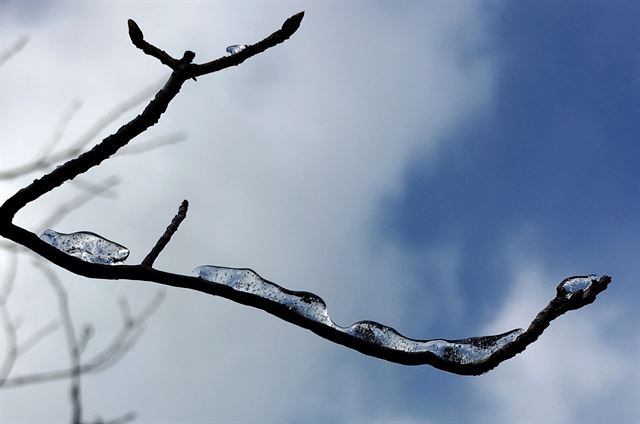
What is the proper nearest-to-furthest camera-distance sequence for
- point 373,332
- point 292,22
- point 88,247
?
1. point 292,22
2. point 373,332
3. point 88,247

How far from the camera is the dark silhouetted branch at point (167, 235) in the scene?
2529 millimetres

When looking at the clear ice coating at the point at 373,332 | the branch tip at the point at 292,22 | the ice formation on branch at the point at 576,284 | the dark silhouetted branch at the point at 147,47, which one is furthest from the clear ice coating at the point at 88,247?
the ice formation on branch at the point at 576,284

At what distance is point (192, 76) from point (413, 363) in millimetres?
1397

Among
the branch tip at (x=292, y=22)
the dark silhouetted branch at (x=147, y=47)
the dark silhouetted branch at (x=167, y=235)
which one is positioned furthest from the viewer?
the dark silhouetted branch at (x=167, y=235)

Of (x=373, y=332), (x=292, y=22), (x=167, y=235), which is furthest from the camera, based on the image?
(x=167, y=235)

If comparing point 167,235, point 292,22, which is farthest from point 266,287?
point 292,22

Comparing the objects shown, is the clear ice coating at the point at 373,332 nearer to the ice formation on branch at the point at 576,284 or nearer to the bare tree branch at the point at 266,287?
the bare tree branch at the point at 266,287

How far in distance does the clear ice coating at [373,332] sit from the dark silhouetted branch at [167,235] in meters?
0.26

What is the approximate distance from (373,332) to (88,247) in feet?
4.23

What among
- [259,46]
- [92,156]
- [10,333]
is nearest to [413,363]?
[259,46]

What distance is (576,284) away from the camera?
2.33 meters

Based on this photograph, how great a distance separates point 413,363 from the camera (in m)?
2.29

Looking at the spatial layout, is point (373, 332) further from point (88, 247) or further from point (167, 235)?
point (88, 247)

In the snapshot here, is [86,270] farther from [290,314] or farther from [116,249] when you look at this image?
[290,314]
